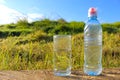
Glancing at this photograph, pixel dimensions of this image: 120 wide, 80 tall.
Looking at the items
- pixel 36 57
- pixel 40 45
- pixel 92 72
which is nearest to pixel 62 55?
pixel 92 72

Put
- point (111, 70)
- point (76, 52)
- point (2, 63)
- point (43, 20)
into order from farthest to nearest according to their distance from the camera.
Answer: point (43, 20) → point (76, 52) → point (2, 63) → point (111, 70)

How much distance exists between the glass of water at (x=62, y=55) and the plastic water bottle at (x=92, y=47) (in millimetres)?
101

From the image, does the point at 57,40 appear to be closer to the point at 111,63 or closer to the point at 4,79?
the point at 4,79

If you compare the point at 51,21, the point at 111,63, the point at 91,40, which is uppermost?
the point at 51,21

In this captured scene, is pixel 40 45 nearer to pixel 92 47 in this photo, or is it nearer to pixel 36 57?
pixel 36 57

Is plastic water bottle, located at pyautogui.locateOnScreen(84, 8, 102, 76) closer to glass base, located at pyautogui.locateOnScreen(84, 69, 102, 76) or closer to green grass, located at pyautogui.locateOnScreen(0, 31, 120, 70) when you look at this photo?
glass base, located at pyautogui.locateOnScreen(84, 69, 102, 76)

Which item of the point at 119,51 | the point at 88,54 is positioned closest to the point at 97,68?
the point at 88,54

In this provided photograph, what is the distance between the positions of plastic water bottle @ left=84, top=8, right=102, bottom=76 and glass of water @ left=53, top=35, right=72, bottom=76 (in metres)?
0.10

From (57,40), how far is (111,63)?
2.05m

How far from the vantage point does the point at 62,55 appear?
1.42 m

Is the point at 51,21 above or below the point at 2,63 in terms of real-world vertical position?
above

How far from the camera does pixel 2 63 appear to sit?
2.99 meters

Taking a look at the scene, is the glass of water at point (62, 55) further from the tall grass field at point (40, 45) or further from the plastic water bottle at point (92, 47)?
the tall grass field at point (40, 45)

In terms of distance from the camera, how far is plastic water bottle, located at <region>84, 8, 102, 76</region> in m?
1.46
